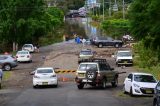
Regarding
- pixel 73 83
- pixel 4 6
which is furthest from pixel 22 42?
pixel 73 83

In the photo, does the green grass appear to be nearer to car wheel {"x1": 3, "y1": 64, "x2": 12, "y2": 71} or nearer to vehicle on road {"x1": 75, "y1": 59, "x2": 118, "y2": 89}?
car wheel {"x1": 3, "y1": 64, "x2": 12, "y2": 71}

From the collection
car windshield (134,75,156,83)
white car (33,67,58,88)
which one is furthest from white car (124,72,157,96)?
white car (33,67,58,88)

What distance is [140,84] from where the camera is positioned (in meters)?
34.3

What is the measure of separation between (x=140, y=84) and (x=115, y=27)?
88.2 m

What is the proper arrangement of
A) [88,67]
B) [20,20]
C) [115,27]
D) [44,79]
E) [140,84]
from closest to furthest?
[140,84]
[88,67]
[44,79]
[20,20]
[115,27]

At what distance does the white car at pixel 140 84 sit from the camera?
34.0 meters

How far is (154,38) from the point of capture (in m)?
30.7

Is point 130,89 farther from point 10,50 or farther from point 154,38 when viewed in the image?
point 10,50

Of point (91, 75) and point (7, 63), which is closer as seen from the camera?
point (91, 75)

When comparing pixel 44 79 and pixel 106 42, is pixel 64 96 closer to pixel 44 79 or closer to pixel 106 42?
pixel 44 79

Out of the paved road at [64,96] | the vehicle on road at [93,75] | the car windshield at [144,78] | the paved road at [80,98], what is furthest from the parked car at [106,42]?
the car windshield at [144,78]

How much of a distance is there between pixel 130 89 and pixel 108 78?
6803 millimetres

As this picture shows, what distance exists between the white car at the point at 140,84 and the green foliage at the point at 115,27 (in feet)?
266

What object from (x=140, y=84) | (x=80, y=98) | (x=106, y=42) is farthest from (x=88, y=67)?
(x=106, y=42)
